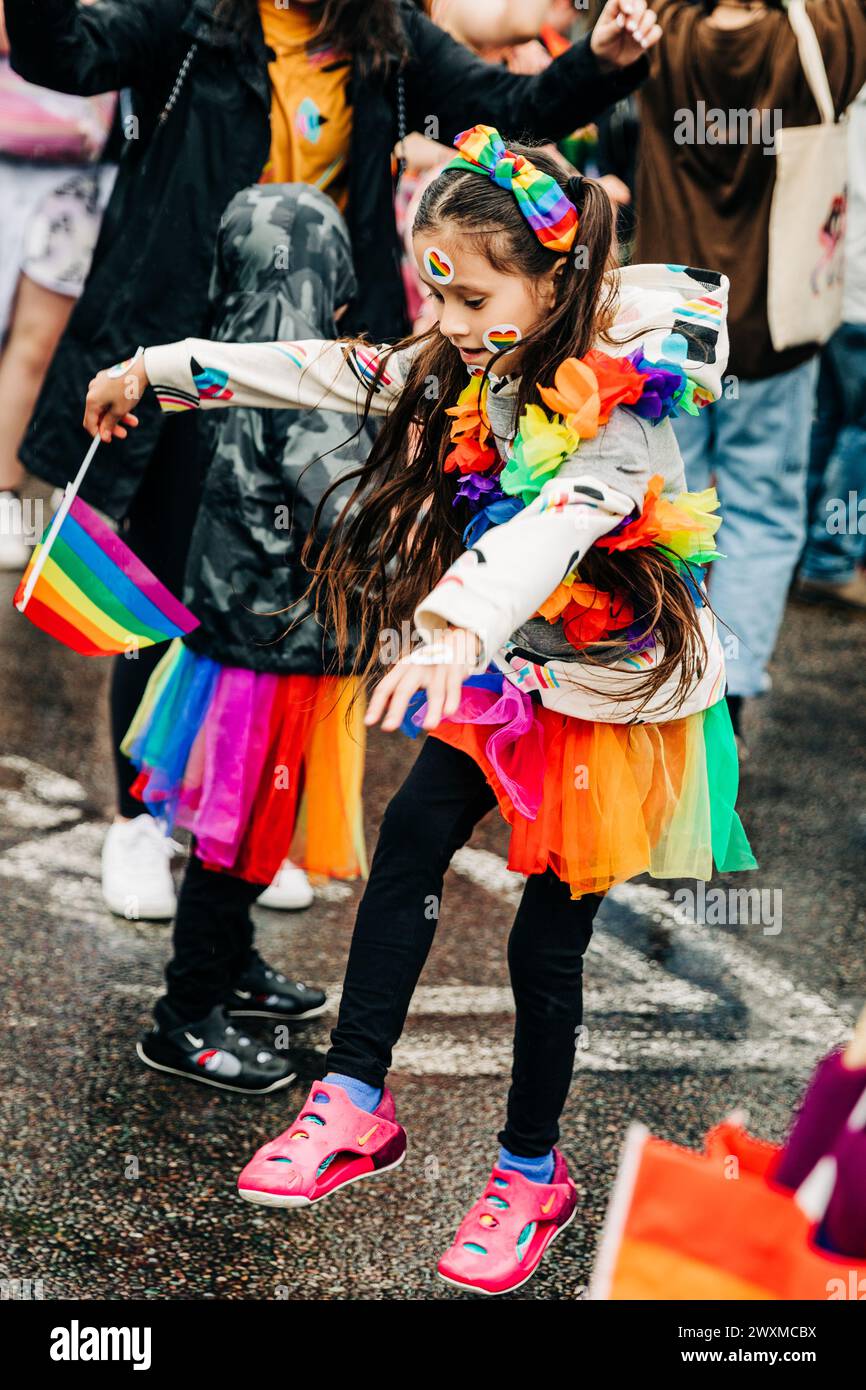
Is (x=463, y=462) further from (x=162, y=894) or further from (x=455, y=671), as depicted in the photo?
(x=162, y=894)

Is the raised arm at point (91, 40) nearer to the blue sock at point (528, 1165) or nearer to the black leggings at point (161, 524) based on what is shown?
the black leggings at point (161, 524)

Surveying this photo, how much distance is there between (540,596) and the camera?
2039 mm

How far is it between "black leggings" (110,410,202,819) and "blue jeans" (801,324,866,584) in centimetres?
302

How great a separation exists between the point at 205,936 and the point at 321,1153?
0.75 meters

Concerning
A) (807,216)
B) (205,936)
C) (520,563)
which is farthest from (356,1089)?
(807,216)

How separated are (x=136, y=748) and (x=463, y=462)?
3.20 ft

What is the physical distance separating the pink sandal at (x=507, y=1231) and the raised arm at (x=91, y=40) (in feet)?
6.99

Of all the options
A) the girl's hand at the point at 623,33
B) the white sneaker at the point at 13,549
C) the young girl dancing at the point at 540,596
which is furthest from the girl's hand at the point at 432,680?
the white sneaker at the point at 13,549

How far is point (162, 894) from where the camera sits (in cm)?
368

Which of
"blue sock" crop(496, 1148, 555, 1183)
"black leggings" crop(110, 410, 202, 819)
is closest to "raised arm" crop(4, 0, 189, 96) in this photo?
"black leggings" crop(110, 410, 202, 819)

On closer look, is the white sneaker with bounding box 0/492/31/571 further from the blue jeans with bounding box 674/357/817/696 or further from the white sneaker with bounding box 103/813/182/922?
the blue jeans with bounding box 674/357/817/696

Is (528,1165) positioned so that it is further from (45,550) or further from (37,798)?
(37,798)

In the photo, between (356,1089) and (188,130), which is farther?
(188,130)
